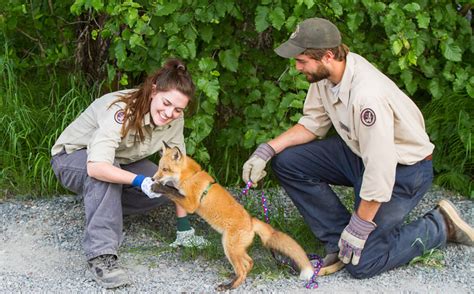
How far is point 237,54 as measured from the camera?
5.61 metres

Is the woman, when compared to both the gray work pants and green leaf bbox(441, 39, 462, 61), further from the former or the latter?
green leaf bbox(441, 39, 462, 61)

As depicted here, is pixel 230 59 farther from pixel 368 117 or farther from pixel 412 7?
pixel 368 117

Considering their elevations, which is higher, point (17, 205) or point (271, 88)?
point (271, 88)

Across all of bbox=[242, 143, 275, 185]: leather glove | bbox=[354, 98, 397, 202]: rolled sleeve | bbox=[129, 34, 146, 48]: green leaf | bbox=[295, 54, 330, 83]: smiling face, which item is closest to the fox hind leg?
bbox=[242, 143, 275, 185]: leather glove

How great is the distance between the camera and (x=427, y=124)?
619 centimetres

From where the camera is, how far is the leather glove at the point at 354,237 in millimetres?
4262

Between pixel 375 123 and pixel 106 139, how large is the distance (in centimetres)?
158

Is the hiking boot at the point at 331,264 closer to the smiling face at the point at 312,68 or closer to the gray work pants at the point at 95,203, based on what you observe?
the smiling face at the point at 312,68

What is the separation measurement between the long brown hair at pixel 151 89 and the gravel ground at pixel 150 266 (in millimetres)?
859

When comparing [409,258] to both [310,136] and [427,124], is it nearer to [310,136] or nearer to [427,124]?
[310,136]

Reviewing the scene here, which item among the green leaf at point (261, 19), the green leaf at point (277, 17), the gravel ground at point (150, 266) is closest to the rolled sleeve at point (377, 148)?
the gravel ground at point (150, 266)

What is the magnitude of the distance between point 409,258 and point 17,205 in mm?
2926

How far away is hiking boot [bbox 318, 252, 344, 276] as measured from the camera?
4605mm

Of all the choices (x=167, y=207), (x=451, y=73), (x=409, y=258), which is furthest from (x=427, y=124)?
(x=167, y=207)
